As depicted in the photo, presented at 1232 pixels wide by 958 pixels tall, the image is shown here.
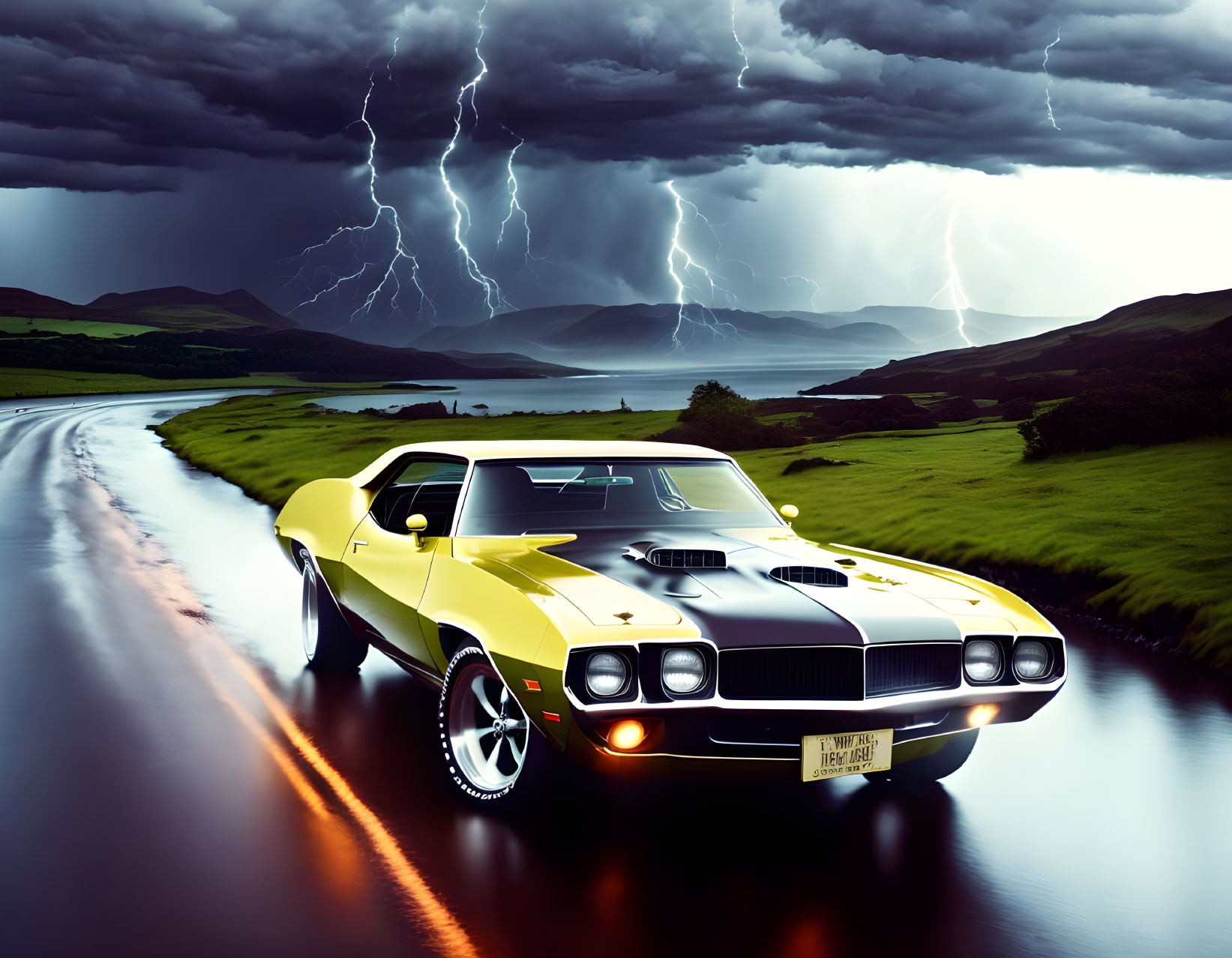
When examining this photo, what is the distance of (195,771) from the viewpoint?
593 centimetres

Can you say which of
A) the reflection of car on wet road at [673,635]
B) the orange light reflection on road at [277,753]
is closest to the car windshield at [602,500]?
the reflection of car on wet road at [673,635]

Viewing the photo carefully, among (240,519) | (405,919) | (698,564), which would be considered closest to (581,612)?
(698,564)

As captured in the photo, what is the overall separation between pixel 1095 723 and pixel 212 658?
19.2 feet

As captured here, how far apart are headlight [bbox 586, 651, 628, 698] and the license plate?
0.74 m

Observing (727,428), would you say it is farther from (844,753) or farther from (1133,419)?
(844,753)

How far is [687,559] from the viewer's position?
546 cm

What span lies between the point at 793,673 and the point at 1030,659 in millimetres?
1212

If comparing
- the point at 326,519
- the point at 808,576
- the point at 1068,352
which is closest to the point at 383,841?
Result: the point at 808,576

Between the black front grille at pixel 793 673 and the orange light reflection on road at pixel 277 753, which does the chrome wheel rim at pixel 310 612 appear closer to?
the orange light reflection on road at pixel 277 753

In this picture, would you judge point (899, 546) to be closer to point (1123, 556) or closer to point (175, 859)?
point (1123, 556)

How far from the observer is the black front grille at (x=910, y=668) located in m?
4.71

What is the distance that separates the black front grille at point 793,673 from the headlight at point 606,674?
372 millimetres

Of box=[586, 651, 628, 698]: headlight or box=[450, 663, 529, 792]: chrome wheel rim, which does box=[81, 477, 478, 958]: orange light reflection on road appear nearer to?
box=[450, 663, 529, 792]: chrome wheel rim

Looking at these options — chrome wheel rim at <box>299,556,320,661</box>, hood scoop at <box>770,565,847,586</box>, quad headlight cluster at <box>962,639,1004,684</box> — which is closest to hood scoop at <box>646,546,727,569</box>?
hood scoop at <box>770,565,847,586</box>
